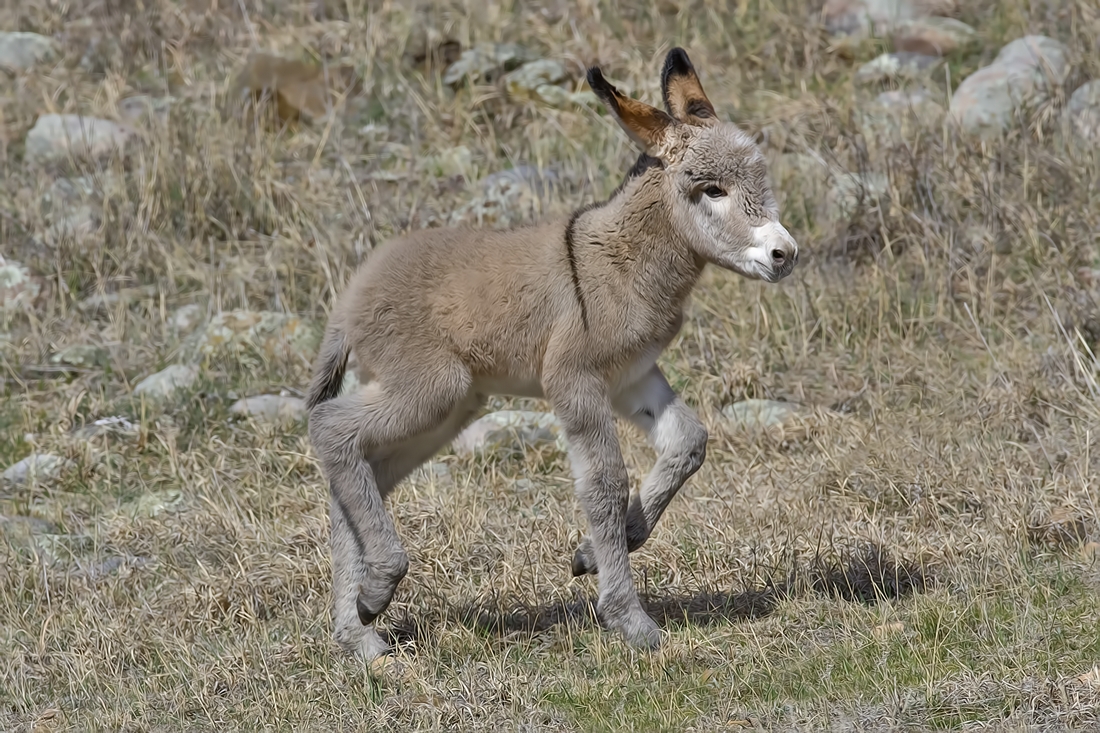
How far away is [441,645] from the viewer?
5633 millimetres

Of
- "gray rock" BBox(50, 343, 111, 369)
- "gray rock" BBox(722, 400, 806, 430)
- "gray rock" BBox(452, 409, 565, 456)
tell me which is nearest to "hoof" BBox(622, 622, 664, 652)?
"gray rock" BBox(452, 409, 565, 456)

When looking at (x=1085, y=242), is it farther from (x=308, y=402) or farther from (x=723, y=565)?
(x=308, y=402)

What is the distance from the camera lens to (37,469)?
305 inches

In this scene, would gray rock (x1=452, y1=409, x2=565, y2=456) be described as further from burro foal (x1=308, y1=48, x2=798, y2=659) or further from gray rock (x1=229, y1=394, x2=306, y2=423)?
burro foal (x1=308, y1=48, x2=798, y2=659)

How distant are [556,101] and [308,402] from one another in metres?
5.58

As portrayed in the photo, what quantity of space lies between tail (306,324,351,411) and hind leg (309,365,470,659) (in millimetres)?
229

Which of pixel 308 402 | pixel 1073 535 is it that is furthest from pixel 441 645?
pixel 1073 535

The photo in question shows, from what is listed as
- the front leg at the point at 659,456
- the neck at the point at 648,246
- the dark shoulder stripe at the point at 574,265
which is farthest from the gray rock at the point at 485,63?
the front leg at the point at 659,456

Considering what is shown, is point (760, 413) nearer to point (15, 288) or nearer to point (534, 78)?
point (534, 78)

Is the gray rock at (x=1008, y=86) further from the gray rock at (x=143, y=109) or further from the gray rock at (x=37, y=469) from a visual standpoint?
the gray rock at (x=37, y=469)

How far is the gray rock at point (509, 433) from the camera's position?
303 inches

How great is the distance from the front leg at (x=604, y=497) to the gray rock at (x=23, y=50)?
8.16 metres

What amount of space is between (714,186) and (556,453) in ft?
8.46

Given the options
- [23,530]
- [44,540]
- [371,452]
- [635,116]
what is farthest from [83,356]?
[635,116]
